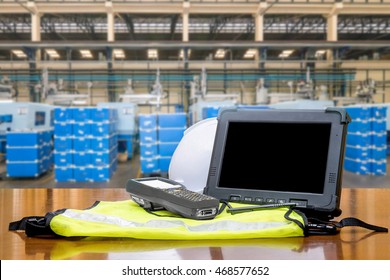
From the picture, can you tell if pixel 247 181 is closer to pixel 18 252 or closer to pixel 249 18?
pixel 18 252

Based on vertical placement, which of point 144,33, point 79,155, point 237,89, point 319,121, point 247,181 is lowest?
point 79,155

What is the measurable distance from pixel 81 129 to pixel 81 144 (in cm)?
31

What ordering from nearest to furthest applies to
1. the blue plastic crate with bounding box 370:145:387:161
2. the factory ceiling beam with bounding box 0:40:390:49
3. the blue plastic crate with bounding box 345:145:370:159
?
the blue plastic crate with bounding box 370:145:387:161
the blue plastic crate with bounding box 345:145:370:159
the factory ceiling beam with bounding box 0:40:390:49

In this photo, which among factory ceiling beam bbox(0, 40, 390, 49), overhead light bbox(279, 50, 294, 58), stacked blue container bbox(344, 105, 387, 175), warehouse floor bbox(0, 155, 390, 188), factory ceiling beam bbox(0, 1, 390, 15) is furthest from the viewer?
overhead light bbox(279, 50, 294, 58)

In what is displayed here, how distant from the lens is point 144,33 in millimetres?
20219

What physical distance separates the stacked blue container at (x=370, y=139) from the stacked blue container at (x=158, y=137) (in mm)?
3732

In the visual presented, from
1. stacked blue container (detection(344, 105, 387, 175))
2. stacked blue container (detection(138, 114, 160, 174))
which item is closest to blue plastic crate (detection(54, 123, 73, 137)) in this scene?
stacked blue container (detection(138, 114, 160, 174))

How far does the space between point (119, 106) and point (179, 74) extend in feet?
13.0

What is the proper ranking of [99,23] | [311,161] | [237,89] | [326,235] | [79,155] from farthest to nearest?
[99,23] → [237,89] → [79,155] → [311,161] → [326,235]

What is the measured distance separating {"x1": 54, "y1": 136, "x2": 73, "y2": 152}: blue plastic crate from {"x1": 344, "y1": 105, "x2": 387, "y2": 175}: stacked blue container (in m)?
5.89

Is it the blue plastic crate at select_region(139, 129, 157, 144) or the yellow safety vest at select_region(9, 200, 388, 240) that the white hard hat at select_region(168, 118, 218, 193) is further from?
the blue plastic crate at select_region(139, 129, 157, 144)

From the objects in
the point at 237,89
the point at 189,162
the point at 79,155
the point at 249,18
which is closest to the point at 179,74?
the point at 237,89

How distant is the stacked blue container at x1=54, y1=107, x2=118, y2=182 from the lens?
8.45 meters
